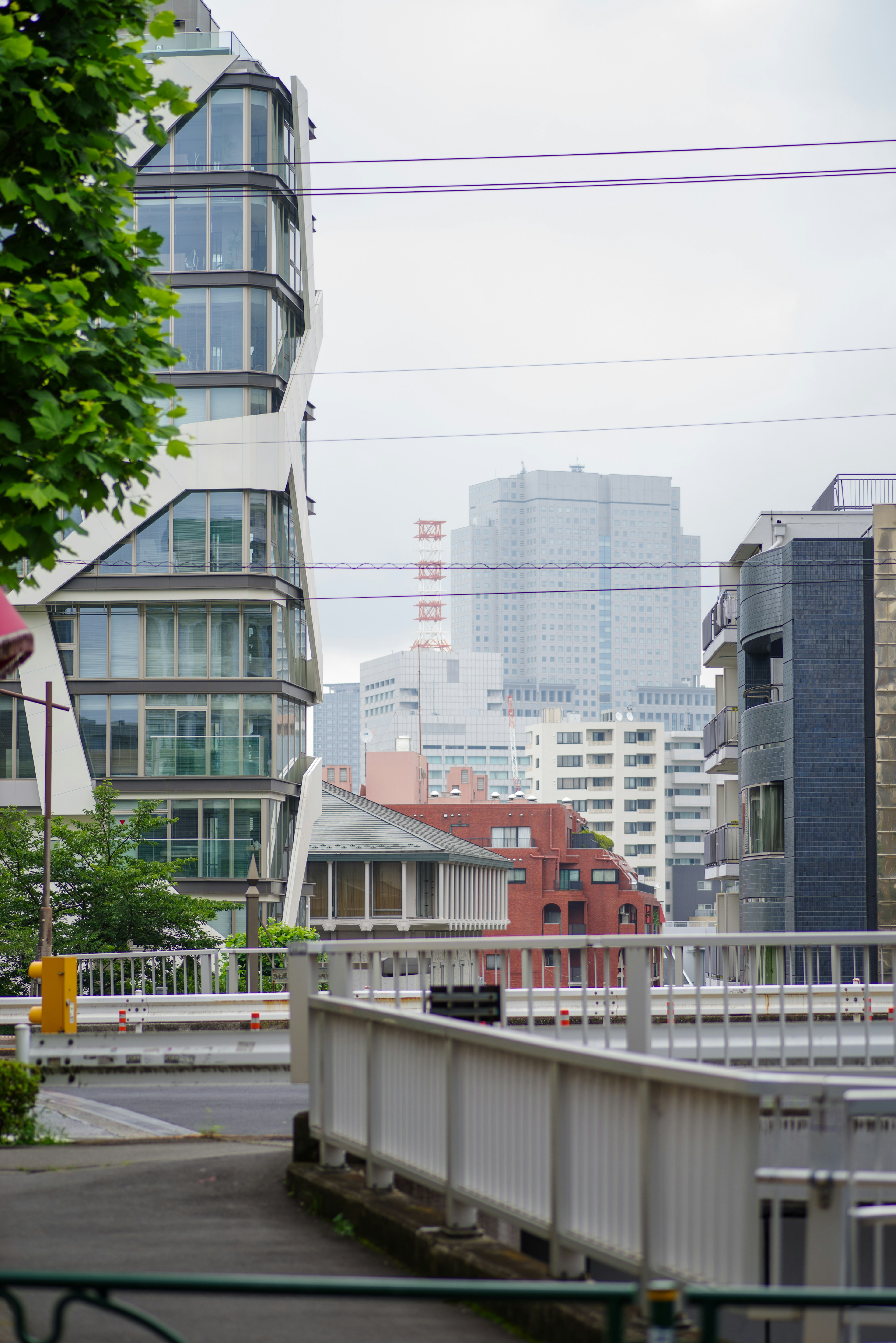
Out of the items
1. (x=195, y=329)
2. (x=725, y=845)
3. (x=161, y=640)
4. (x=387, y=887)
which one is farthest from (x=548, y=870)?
(x=195, y=329)

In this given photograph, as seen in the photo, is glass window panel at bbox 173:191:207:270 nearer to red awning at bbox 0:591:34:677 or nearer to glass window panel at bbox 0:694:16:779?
glass window panel at bbox 0:694:16:779

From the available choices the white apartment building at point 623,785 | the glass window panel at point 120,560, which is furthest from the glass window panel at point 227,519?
the white apartment building at point 623,785

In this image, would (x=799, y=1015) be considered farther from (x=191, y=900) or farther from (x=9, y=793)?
(x=9, y=793)

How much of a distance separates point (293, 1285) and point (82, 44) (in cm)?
887

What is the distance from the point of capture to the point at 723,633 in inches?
2003

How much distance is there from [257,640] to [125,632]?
397 centimetres

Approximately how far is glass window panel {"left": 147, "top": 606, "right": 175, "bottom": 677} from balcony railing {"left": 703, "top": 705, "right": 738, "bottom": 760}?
18989 mm

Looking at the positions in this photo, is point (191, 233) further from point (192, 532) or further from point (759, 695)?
point (759, 695)

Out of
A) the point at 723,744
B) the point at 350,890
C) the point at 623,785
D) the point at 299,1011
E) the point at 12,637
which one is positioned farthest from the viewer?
the point at 623,785

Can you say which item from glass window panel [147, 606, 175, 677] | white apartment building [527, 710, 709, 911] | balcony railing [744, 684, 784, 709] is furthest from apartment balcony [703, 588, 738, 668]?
white apartment building [527, 710, 709, 911]

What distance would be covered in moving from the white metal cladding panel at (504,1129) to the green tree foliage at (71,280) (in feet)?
15.2

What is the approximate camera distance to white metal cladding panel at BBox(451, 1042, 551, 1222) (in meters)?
6.18

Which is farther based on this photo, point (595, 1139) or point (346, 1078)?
point (346, 1078)

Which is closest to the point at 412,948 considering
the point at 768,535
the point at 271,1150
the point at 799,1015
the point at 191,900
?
the point at 271,1150
